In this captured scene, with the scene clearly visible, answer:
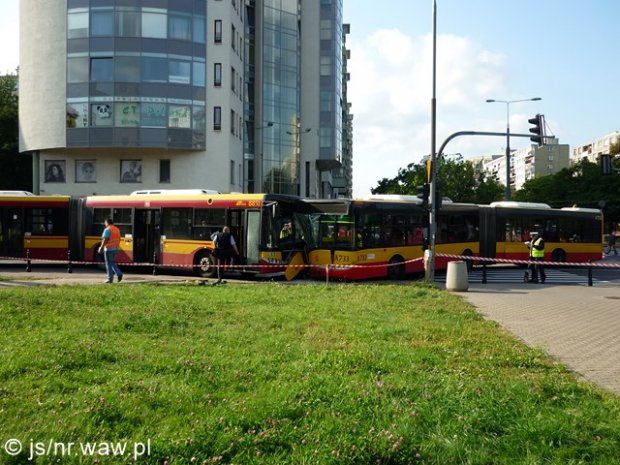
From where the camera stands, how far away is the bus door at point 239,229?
20309 mm

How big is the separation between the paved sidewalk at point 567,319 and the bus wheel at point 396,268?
3.49 m

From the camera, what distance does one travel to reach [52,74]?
42750mm

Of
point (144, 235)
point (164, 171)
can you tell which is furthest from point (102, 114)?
point (144, 235)

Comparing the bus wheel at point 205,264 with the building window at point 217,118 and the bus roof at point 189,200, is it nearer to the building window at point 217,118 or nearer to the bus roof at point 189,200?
the bus roof at point 189,200

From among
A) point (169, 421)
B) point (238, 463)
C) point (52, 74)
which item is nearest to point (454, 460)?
point (238, 463)

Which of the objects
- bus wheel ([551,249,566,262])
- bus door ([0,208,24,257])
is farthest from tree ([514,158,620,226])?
bus door ([0,208,24,257])

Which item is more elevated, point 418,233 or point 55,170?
point 55,170

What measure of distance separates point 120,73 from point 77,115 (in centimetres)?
427

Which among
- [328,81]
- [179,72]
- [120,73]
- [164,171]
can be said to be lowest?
[164,171]

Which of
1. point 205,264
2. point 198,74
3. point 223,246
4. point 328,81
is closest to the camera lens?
point 223,246

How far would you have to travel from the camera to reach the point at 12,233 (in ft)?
80.3

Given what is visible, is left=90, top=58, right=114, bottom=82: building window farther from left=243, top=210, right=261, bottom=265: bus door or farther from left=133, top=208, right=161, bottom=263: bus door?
left=243, top=210, right=261, bottom=265: bus door

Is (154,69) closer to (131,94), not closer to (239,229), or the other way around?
(131,94)

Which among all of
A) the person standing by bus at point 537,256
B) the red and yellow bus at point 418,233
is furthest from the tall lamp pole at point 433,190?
the person standing by bus at point 537,256
